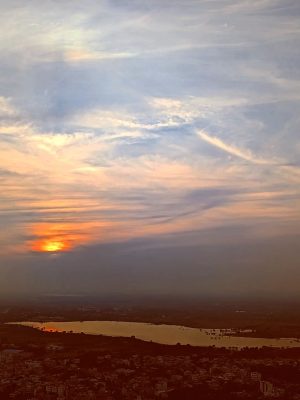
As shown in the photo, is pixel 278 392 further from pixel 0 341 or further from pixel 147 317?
pixel 147 317

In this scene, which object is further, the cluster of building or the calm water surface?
the calm water surface

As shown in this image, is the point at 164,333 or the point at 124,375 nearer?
the point at 124,375

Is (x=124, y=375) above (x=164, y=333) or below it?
below

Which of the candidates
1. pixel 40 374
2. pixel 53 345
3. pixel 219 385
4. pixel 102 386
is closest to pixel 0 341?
pixel 53 345

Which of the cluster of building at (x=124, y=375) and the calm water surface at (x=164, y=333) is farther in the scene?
the calm water surface at (x=164, y=333)

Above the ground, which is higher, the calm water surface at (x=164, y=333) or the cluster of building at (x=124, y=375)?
the calm water surface at (x=164, y=333)
